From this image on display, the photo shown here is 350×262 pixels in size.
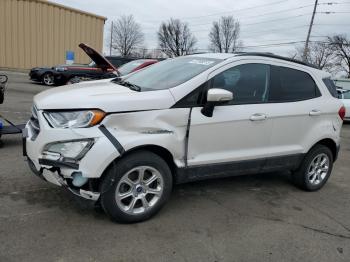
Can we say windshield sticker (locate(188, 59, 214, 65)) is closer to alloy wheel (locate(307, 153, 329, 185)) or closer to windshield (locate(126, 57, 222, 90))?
windshield (locate(126, 57, 222, 90))

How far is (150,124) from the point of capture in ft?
12.2

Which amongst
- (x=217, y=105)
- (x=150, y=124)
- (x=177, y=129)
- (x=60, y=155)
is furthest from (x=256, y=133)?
(x=60, y=155)

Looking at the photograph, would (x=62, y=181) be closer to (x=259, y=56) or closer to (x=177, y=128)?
(x=177, y=128)

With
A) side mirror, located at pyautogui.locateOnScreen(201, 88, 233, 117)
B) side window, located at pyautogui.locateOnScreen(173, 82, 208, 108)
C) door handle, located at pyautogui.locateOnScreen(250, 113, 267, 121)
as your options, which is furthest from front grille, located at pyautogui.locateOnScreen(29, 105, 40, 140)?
door handle, located at pyautogui.locateOnScreen(250, 113, 267, 121)

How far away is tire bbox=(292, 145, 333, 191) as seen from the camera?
5.20 m

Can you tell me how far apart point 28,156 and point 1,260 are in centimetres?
114

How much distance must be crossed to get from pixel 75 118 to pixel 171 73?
1.43 m

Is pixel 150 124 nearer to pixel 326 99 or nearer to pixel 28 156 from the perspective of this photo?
pixel 28 156

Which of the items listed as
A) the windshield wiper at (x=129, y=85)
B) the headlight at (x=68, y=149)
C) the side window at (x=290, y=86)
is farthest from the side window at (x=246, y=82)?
the headlight at (x=68, y=149)

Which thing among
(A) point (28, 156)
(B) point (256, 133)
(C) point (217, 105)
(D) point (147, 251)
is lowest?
(D) point (147, 251)

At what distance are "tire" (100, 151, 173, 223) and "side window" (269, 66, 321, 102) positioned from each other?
5.69 feet

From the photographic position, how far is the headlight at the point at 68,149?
3.43 metres

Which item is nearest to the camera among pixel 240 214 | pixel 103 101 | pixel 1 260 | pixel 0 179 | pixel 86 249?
pixel 1 260

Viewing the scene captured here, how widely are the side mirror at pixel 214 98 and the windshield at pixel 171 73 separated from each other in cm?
35
